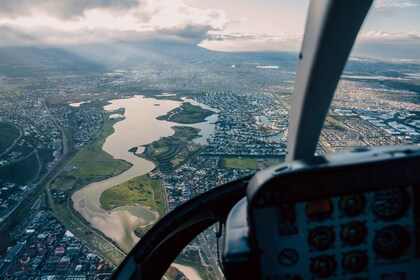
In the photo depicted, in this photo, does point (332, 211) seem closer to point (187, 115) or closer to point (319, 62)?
point (319, 62)

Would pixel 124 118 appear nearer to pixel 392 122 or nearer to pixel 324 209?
pixel 392 122

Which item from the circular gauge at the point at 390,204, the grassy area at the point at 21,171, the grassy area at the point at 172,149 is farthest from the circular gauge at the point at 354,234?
the grassy area at the point at 21,171

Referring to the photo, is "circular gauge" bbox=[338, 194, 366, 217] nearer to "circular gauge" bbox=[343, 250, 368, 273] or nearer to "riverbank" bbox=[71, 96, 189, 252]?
"circular gauge" bbox=[343, 250, 368, 273]

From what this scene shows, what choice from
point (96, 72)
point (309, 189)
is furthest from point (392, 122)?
point (96, 72)

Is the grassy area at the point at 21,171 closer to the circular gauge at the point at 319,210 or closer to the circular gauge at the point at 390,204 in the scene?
the circular gauge at the point at 319,210

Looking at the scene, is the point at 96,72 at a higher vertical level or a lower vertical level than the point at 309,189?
lower

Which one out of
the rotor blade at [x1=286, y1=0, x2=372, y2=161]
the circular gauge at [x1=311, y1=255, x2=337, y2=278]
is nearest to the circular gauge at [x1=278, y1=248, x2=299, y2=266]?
the circular gauge at [x1=311, y1=255, x2=337, y2=278]
